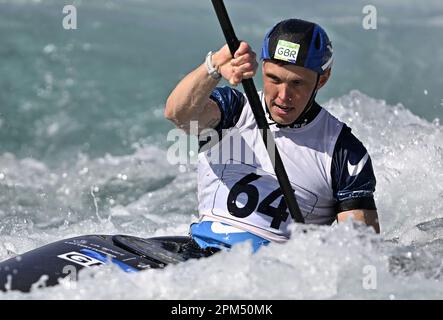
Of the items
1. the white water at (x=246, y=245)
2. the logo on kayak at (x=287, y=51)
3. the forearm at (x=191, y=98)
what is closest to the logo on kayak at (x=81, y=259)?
the white water at (x=246, y=245)

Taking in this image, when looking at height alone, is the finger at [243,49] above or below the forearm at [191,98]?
above

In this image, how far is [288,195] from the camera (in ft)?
12.7

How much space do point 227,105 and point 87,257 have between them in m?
0.84

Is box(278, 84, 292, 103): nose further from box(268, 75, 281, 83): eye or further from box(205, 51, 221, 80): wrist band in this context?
box(205, 51, 221, 80): wrist band

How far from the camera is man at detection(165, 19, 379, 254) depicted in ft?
12.8

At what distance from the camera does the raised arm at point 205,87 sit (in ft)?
11.8

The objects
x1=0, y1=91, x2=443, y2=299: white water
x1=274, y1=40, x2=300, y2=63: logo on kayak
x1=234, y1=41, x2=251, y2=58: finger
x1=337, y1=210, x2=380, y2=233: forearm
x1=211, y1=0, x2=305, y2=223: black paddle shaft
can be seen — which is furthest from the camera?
x1=337, y1=210, x2=380, y2=233: forearm

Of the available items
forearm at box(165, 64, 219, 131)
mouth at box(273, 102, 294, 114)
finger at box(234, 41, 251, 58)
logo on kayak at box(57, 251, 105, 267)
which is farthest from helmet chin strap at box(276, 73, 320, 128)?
logo on kayak at box(57, 251, 105, 267)

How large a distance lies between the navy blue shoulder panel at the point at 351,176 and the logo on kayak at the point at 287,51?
0.42 metres

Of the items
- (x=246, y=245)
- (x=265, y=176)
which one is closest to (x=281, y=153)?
(x=265, y=176)

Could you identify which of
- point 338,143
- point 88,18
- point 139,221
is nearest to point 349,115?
point 139,221

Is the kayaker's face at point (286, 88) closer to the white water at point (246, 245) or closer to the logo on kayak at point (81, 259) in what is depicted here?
the white water at point (246, 245)

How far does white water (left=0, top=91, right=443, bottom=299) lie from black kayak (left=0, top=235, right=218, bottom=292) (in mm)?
141

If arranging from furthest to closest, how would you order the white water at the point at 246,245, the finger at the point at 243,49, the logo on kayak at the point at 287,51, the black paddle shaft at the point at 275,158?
the logo on kayak at the point at 287,51
the black paddle shaft at the point at 275,158
the finger at the point at 243,49
the white water at the point at 246,245
